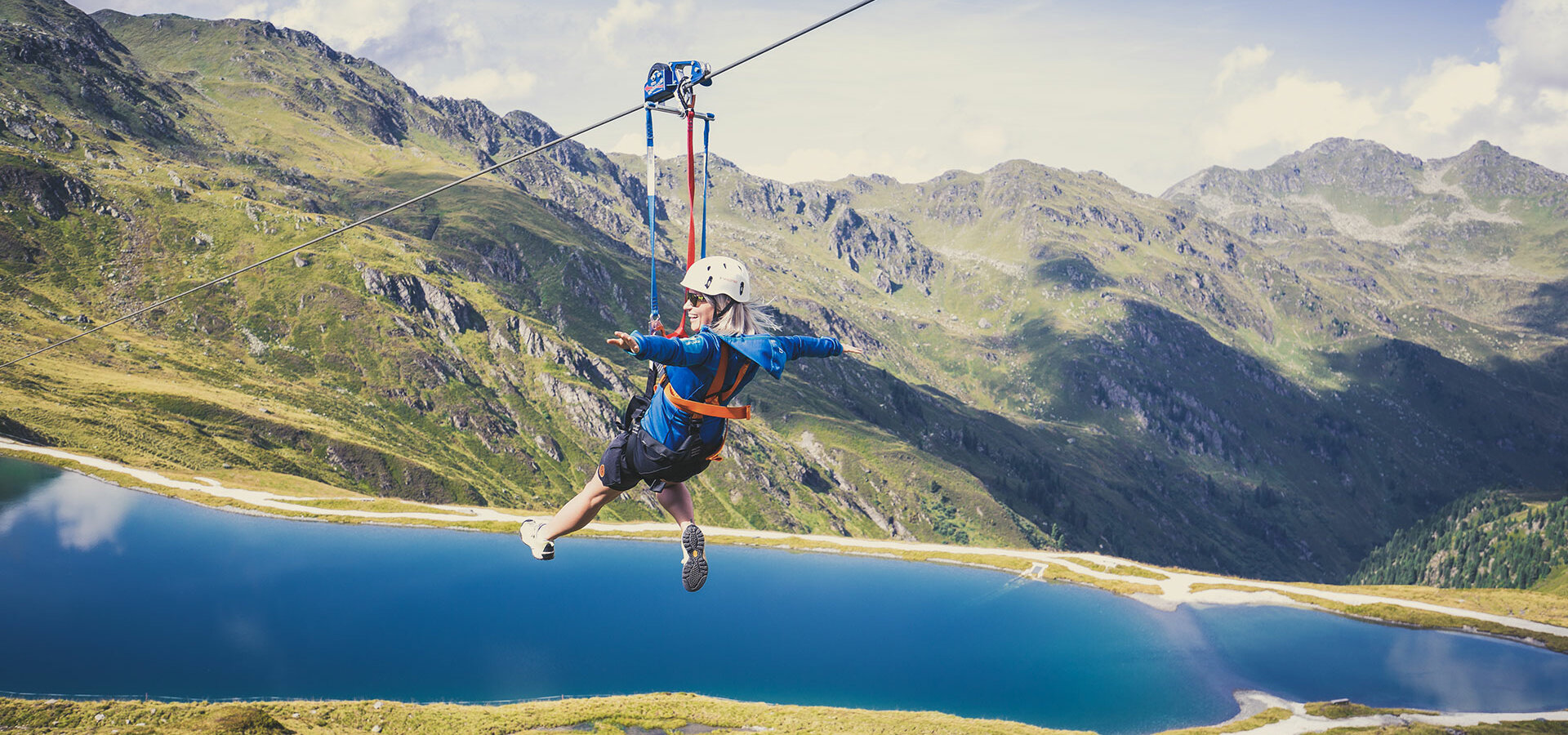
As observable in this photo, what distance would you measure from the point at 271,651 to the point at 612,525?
2495 inches

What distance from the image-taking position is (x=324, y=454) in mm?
159250

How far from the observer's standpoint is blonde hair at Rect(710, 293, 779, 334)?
1255 cm

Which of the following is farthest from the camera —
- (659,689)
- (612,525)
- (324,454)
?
(324,454)

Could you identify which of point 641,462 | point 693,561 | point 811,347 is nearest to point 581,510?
point 641,462

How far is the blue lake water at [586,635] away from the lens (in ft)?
194

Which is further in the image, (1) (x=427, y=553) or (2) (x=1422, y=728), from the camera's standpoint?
(1) (x=427, y=553)

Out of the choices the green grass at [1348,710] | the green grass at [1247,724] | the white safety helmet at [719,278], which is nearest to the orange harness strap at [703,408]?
the white safety helmet at [719,278]

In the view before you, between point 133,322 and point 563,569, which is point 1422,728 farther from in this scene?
point 133,322

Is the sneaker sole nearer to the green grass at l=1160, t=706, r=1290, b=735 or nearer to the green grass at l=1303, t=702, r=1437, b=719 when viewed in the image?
the green grass at l=1160, t=706, r=1290, b=735

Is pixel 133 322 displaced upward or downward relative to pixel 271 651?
upward

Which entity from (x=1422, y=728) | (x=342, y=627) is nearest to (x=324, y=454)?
(x=342, y=627)

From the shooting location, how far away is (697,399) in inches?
484

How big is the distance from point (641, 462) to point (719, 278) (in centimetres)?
304

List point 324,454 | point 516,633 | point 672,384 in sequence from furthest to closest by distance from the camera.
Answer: point 324,454, point 516,633, point 672,384
